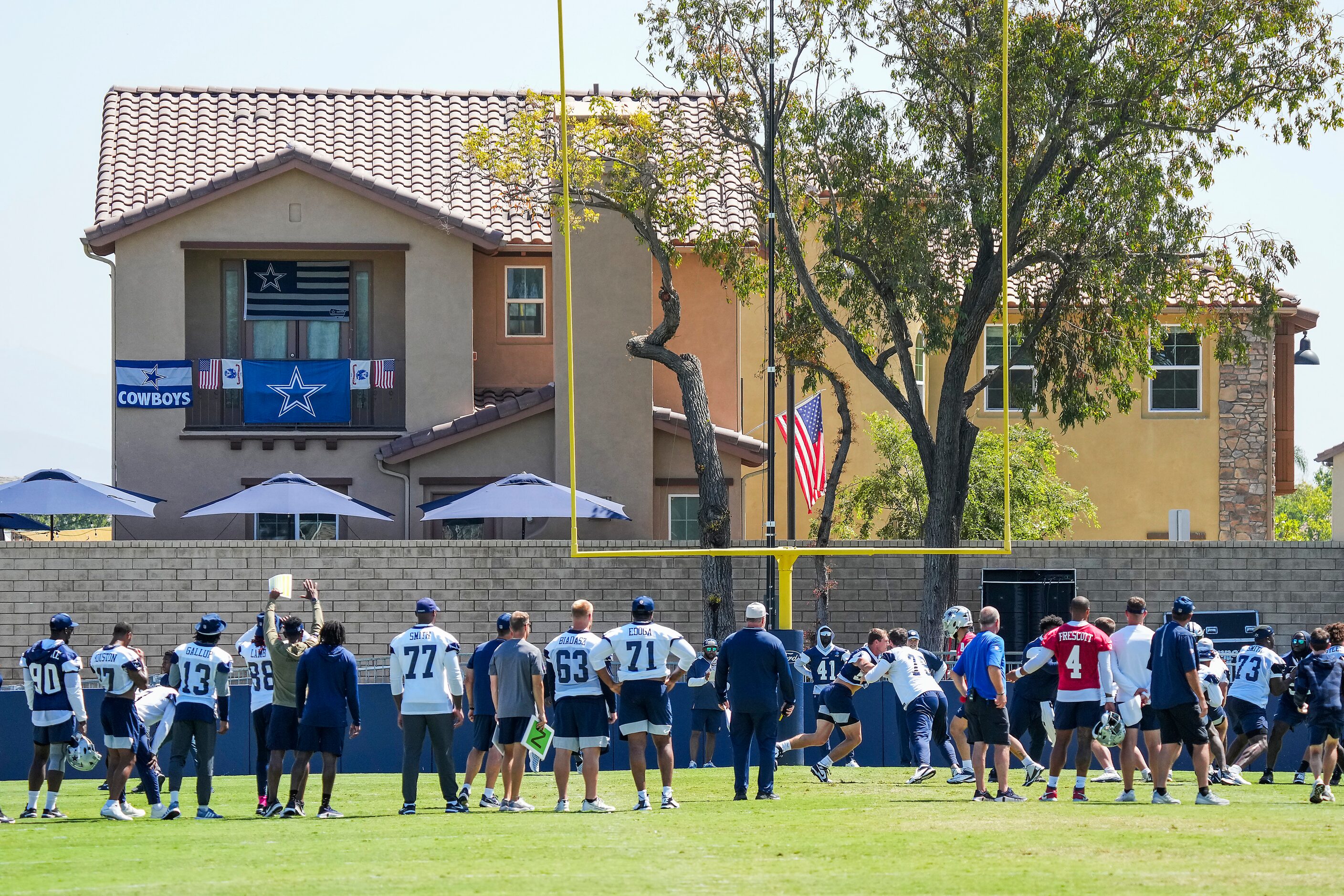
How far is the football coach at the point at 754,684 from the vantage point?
44.1ft

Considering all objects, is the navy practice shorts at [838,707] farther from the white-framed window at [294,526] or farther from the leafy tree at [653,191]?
the white-framed window at [294,526]

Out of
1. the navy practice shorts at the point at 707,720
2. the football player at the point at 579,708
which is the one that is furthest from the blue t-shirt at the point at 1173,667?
the navy practice shorts at the point at 707,720

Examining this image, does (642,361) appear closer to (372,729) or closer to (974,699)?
(372,729)

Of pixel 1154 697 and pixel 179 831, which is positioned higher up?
pixel 1154 697

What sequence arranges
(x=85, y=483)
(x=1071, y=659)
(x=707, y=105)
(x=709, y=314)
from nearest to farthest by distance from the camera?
1. (x=1071, y=659)
2. (x=85, y=483)
3. (x=707, y=105)
4. (x=709, y=314)

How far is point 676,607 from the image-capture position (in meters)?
22.6

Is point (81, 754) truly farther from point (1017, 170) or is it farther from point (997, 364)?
point (997, 364)

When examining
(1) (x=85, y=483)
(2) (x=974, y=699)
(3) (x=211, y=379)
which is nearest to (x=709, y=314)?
(3) (x=211, y=379)

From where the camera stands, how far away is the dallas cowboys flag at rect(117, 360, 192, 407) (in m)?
25.7

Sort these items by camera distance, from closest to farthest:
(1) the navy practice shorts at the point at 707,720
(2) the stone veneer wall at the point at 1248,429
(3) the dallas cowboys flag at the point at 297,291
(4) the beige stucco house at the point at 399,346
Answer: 1. (1) the navy practice shorts at the point at 707,720
2. (4) the beige stucco house at the point at 399,346
3. (3) the dallas cowboys flag at the point at 297,291
4. (2) the stone veneer wall at the point at 1248,429


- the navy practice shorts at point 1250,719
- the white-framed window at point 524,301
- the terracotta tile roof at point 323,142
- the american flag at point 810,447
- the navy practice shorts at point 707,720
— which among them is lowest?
the navy practice shorts at point 707,720

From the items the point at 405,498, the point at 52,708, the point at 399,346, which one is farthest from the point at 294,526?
the point at 52,708

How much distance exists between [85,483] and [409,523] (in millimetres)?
5313

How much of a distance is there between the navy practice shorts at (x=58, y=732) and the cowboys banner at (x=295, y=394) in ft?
41.6
